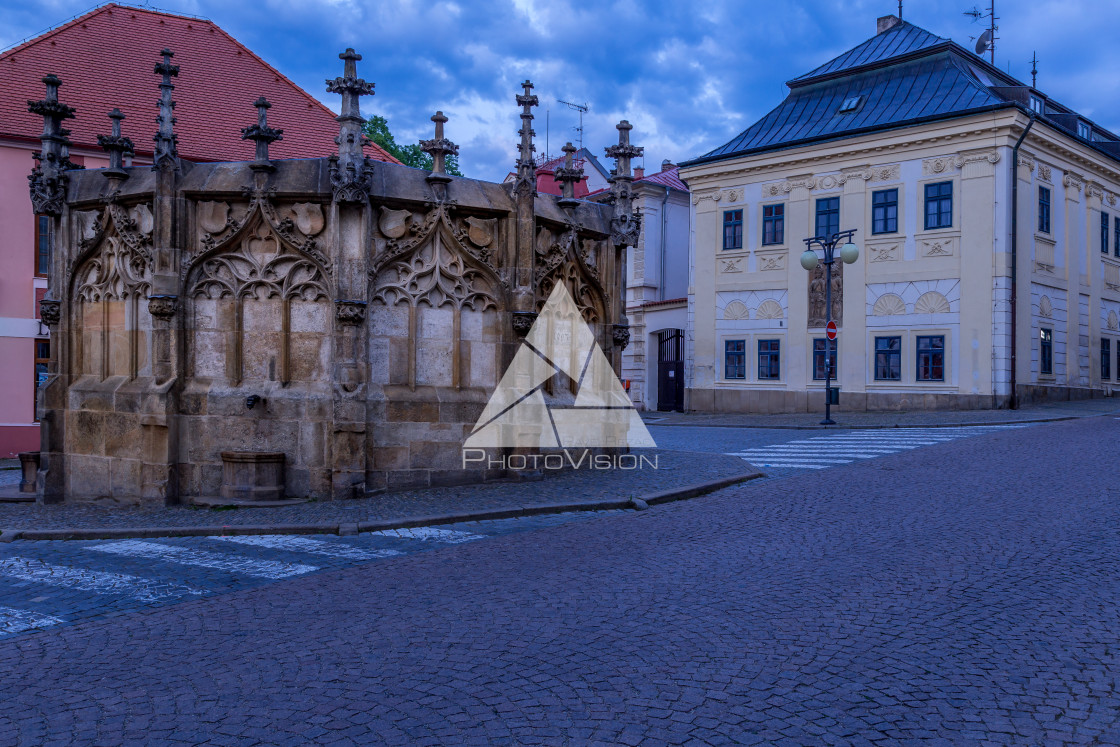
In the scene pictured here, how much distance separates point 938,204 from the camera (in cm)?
2891

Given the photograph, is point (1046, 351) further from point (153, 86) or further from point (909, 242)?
point (153, 86)

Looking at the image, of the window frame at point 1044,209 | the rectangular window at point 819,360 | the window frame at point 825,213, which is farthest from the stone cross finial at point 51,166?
the window frame at point 1044,209

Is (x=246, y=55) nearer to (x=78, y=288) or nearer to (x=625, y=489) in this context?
(x=78, y=288)

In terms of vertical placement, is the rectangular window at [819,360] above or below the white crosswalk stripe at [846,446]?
above

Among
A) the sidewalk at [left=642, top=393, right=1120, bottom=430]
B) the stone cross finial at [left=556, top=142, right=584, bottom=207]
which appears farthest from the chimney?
the stone cross finial at [left=556, top=142, right=584, bottom=207]

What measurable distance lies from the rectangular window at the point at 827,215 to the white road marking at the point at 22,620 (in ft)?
92.6

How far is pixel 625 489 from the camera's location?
12.2m

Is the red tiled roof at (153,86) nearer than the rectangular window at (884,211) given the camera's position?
Yes

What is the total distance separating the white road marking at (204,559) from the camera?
7.94 metres

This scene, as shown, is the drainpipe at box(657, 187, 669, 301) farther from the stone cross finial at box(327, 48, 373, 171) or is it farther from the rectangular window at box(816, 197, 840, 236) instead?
the stone cross finial at box(327, 48, 373, 171)

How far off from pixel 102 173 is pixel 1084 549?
1244 cm

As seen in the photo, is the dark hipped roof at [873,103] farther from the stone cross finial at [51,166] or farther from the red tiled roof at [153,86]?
the stone cross finial at [51,166]

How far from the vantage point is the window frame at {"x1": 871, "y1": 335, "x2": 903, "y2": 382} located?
2967cm

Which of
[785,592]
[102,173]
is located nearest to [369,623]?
[785,592]
